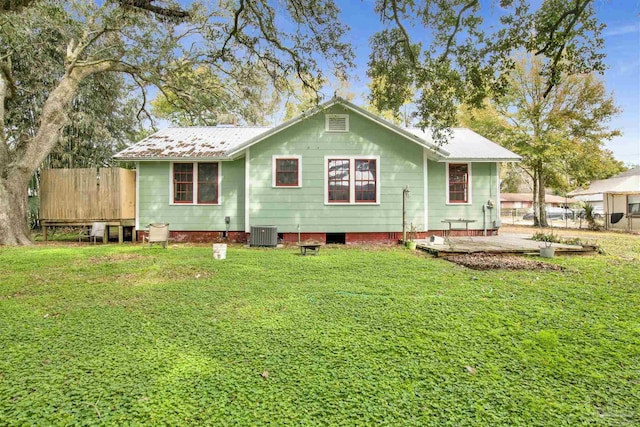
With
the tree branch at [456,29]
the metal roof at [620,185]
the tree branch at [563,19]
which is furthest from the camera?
the metal roof at [620,185]

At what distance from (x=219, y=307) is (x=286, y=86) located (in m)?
6.85

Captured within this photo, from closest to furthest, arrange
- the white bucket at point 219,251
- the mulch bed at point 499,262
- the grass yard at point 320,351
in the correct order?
the grass yard at point 320,351 < the mulch bed at point 499,262 < the white bucket at point 219,251

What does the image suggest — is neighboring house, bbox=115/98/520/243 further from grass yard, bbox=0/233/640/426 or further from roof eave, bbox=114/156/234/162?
grass yard, bbox=0/233/640/426

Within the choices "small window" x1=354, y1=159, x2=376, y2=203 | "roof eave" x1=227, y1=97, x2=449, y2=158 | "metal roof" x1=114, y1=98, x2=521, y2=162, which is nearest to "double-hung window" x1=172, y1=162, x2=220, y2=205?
"metal roof" x1=114, y1=98, x2=521, y2=162

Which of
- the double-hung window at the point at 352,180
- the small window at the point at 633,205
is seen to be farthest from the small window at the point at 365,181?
the small window at the point at 633,205

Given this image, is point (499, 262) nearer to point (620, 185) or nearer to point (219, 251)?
point (219, 251)

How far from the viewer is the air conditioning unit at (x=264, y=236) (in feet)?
34.8

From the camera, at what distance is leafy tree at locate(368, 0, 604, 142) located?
20.9 ft

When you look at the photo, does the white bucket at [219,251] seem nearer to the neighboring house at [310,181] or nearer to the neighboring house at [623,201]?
the neighboring house at [310,181]

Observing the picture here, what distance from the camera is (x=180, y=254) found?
8.76m

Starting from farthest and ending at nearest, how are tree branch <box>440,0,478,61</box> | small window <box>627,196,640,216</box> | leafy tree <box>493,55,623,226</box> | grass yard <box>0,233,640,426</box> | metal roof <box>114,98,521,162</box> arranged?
leafy tree <box>493,55,623,226</box> → small window <box>627,196,640,216</box> → metal roof <box>114,98,521,162</box> → tree branch <box>440,0,478,61</box> → grass yard <box>0,233,640,426</box>

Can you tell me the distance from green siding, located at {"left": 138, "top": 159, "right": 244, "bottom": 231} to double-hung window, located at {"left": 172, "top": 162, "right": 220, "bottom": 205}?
7.8 inches

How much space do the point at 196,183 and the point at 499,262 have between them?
10026 millimetres

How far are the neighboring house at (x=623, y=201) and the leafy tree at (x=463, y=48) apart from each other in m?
15.2
